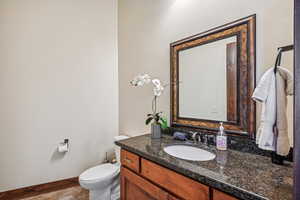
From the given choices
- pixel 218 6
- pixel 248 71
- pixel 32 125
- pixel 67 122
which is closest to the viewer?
pixel 248 71

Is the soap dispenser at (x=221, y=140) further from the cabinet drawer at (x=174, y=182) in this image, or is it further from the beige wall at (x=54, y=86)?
the beige wall at (x=54, y=86)

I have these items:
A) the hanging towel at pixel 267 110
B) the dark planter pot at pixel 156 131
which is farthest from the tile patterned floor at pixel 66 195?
the hanging towel at pixel 267 110

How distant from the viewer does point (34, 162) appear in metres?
2.27

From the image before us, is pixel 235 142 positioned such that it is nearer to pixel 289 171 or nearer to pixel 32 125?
pixel 289 171

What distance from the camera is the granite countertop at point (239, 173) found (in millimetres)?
Answer: 712

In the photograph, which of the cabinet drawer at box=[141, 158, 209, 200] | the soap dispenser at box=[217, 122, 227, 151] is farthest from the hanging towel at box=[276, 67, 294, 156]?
the cabinet drawer at box=[141, 158, 209, 200]

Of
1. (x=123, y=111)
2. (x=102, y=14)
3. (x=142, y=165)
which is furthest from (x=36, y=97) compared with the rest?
(x=142, y=165)

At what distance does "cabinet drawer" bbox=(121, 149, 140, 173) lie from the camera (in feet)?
4.44

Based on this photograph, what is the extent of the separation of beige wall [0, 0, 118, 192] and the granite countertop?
161 centimetres

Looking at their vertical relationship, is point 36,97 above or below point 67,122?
above

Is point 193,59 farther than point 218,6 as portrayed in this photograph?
Yes

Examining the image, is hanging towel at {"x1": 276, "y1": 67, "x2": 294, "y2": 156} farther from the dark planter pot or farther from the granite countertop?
the dark planter pot

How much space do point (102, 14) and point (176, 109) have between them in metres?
2.01

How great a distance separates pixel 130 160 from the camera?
144 cm
